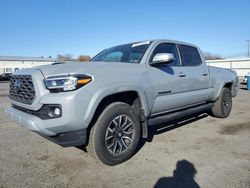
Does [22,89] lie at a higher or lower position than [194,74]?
lower

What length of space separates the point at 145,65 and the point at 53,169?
2.23m

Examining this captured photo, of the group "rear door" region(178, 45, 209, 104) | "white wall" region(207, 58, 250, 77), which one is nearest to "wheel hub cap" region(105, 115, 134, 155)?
"rear door" region(178, 45, 209, 104)

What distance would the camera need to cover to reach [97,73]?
10.9 ft

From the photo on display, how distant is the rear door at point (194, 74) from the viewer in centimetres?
499

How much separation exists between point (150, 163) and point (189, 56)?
2838 millimetres

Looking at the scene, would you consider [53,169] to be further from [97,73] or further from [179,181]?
[179,181]

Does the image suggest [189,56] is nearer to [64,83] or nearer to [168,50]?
[168,50]

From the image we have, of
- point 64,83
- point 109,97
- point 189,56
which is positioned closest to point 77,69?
point 64,83

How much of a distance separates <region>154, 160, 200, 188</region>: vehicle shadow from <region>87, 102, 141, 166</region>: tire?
78 centimetres

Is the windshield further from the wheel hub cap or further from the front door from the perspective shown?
the wheel hub cap

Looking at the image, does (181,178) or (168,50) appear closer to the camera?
(181,178)

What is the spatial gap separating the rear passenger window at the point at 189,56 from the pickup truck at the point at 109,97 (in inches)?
1.9

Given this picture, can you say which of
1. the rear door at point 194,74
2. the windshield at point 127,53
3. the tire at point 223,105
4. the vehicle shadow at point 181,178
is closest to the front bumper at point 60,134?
the vehicle shadow at point 181,178

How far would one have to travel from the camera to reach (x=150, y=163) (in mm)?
3594
